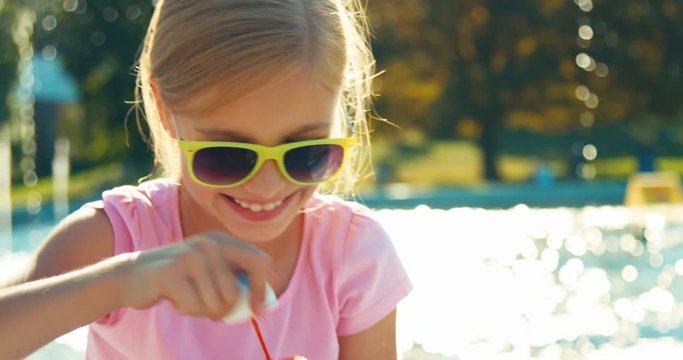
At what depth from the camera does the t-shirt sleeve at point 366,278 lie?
2.08m

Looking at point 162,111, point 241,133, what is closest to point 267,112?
point 241,133

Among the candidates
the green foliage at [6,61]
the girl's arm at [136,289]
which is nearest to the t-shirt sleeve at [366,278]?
the girl's arm at [136,289]

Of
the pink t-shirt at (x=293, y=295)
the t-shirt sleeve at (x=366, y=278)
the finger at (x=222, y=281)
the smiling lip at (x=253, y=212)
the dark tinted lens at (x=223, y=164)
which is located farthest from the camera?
the t-shirt sleeve at (x=366, y=278)

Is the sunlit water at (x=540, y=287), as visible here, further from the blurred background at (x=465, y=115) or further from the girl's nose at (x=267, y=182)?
the girl's nose at (x=267, y=182)

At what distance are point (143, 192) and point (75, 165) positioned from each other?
19986 millimetres

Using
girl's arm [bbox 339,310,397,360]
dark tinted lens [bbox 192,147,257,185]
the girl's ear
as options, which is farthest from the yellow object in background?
dark tinted lens [bbox 192,147,257,185]

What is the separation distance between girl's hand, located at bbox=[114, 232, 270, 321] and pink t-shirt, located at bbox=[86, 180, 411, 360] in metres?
0.62

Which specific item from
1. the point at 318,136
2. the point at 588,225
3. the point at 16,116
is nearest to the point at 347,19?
the point at 318,136

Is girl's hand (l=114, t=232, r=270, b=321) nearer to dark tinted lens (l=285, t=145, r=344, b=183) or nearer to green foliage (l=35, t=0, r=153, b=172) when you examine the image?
dark tinted lens (l=285, t=145, r=344, b=183)

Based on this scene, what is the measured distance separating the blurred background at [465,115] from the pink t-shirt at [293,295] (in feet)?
23.4

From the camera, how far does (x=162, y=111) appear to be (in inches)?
76.5

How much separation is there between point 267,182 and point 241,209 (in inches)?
3.6

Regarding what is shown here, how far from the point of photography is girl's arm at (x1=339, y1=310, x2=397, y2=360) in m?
2.12

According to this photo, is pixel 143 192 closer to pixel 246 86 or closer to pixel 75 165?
pixel 246 86
